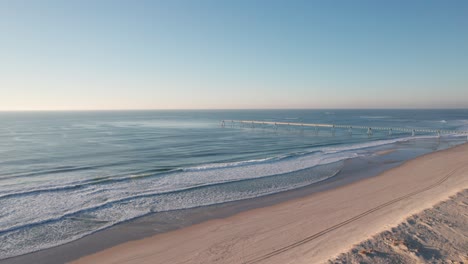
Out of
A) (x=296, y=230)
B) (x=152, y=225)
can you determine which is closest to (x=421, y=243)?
(x=296, y=230)

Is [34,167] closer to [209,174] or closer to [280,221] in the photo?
[209,174]

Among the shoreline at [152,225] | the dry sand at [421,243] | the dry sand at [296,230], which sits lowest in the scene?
the shoreline at [152,225]

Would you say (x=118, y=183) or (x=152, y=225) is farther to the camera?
(x=118, y=183)

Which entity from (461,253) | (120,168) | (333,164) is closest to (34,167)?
(120,168)

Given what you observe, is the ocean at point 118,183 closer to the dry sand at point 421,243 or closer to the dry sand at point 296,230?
the dry sand at point 296,230

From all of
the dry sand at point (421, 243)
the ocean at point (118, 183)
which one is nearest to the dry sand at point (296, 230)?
the dry sand at point (421, 243)

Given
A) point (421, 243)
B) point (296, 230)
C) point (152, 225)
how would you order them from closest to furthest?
point (421, 243) → point (296, 230) → point (152, 225)

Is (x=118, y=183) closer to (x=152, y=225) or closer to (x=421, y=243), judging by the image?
(x=152, y=225)

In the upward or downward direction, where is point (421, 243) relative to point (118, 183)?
upward

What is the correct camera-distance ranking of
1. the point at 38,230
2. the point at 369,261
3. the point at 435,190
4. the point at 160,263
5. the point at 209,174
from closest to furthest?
the point at 369,261
the point at 160,263
the point at 38,230
the point at 435,190
the point at 209,174
